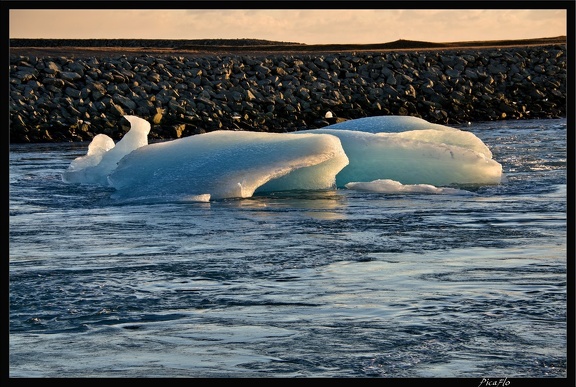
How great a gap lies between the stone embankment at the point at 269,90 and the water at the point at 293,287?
11.4 meters

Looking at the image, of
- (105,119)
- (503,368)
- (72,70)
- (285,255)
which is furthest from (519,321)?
(72,70)

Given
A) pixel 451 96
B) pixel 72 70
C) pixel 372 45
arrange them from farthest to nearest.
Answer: pixel 372 45 < pixel 451 96 < pixel 72 70

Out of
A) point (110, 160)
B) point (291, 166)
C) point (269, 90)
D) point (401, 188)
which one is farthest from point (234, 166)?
point (269, 90)

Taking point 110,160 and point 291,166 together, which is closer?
point 291,166

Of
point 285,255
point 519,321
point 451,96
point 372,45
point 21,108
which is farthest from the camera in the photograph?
point 372,45

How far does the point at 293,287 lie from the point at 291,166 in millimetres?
3654

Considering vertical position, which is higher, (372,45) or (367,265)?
(372,45)

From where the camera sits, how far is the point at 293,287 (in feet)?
18.2

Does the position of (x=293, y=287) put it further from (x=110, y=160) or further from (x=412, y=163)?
(x=110, y=160)

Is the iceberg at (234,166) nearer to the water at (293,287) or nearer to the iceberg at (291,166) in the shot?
the iceberg at (291,166)

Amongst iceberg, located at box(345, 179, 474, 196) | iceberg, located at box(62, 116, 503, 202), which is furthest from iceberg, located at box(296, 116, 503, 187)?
iceberg, located at box(345, 179, 474, 196)

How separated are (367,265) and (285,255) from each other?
1.90 ft

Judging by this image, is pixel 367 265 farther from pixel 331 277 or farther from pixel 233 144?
pixel 233 144

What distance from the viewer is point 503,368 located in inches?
157
